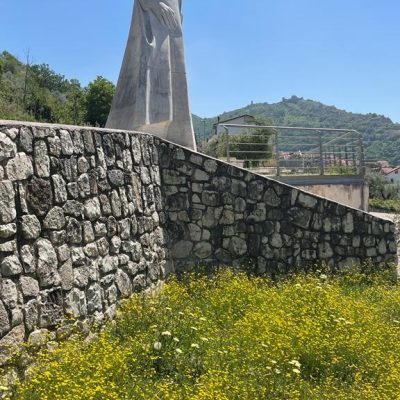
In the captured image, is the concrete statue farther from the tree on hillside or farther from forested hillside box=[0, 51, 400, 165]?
the tree on hillside

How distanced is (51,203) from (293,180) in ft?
24.1

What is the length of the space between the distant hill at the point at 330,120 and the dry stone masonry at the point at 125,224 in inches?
2285

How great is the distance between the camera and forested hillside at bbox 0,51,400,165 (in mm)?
22234

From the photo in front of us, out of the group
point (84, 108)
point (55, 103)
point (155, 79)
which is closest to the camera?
point (155, 79)

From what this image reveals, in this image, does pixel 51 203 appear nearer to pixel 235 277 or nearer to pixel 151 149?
pixel 151 149

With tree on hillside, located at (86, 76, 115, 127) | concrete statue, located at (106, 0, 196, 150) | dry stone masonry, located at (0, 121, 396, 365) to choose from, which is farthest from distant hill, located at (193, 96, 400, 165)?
dry stone masonry, located at (0, 121, 396, 365)

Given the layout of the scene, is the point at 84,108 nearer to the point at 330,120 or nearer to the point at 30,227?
the point at 30,227

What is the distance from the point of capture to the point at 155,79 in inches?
373

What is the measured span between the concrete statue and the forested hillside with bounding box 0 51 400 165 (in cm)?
580

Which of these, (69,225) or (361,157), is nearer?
(69,225)

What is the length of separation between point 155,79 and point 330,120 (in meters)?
92.4

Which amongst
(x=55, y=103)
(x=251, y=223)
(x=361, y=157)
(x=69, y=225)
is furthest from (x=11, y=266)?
(x=55, y=103)

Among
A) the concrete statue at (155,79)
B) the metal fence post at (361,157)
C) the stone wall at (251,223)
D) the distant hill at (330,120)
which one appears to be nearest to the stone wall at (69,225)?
the stone wall at (251,223)

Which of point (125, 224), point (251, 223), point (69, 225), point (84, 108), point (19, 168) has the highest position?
point (84, 108)
